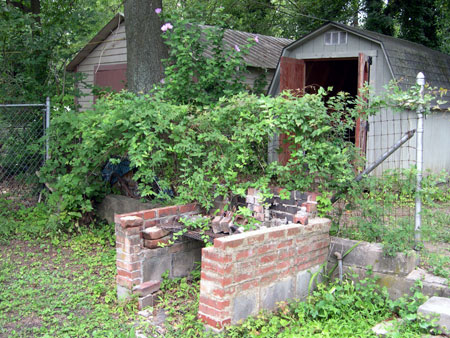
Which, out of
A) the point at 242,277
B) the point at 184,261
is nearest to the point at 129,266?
the point at 184,261

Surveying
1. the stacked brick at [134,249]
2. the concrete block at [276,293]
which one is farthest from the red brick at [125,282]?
the concrete block at [276,293]

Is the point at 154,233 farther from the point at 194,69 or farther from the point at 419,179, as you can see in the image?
the point at 194,69

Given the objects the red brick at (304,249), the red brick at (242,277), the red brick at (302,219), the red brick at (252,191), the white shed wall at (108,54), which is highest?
the white shed wall at (108,54)

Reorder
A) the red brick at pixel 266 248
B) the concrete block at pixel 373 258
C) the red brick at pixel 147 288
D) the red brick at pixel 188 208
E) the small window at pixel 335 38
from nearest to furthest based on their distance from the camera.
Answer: the red brick at pixel 266 248 → the concrete block at pixel 373 258 → the red brick at pixel 147 288 → the red brick at pixel 188 208 → the small window at pixel 335 38

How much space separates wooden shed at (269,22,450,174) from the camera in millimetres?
7656

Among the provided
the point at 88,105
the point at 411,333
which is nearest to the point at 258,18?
the point at 88,105

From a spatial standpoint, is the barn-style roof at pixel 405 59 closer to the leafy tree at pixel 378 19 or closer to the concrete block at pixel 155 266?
the leafy tree at pixel 378 19

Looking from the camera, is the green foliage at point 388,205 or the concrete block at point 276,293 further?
the green foliage at point 388,205

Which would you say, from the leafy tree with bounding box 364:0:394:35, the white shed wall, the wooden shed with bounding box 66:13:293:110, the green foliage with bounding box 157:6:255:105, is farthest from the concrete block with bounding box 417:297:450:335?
the leafy tree with bounding box 364:0:394:35

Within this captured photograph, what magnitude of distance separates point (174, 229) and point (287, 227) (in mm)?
1333

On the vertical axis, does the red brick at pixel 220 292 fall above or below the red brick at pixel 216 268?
below

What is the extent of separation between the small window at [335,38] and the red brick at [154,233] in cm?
549

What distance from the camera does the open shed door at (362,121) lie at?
283 inches

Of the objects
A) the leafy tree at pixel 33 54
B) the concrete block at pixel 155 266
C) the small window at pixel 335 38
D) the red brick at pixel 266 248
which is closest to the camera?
the red brick at pixel 266 248
